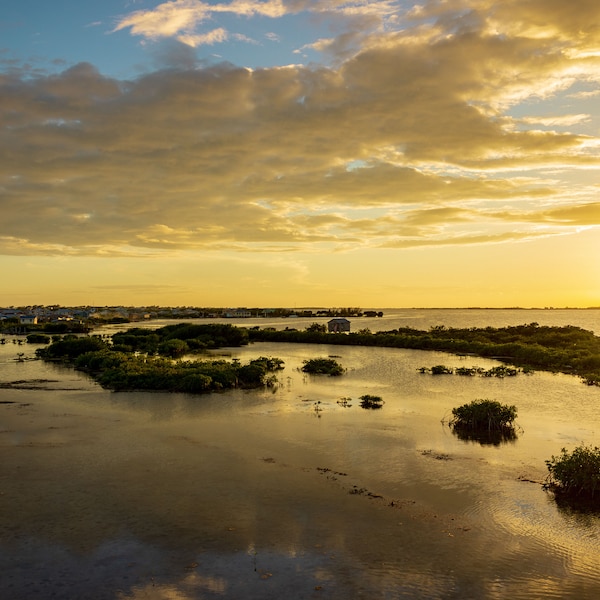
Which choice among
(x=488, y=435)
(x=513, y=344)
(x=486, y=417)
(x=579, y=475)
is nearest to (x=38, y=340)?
(x=513, y=344)

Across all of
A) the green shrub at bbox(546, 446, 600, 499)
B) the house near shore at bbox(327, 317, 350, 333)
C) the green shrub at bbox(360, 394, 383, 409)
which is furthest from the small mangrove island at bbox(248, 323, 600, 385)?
the green shrub at bbox(546, 446, 600, 499)

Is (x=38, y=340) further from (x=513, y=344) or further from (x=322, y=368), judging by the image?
(x=513, y=344)

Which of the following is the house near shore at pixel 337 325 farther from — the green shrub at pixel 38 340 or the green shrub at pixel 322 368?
the green shrub at pixel 322 368

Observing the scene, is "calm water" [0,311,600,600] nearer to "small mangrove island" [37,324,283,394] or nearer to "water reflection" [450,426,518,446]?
"water reflection" [450,426,518,446]

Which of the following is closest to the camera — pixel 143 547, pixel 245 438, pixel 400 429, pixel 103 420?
pixel 143 547

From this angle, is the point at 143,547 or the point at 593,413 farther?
the point at 593,413

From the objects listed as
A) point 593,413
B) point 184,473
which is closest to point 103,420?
point 184,473

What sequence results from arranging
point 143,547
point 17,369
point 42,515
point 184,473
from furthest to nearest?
point 17,369 < point 184,473 < point 42,515 < point 143,547

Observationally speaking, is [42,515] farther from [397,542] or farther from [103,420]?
[103,420]
